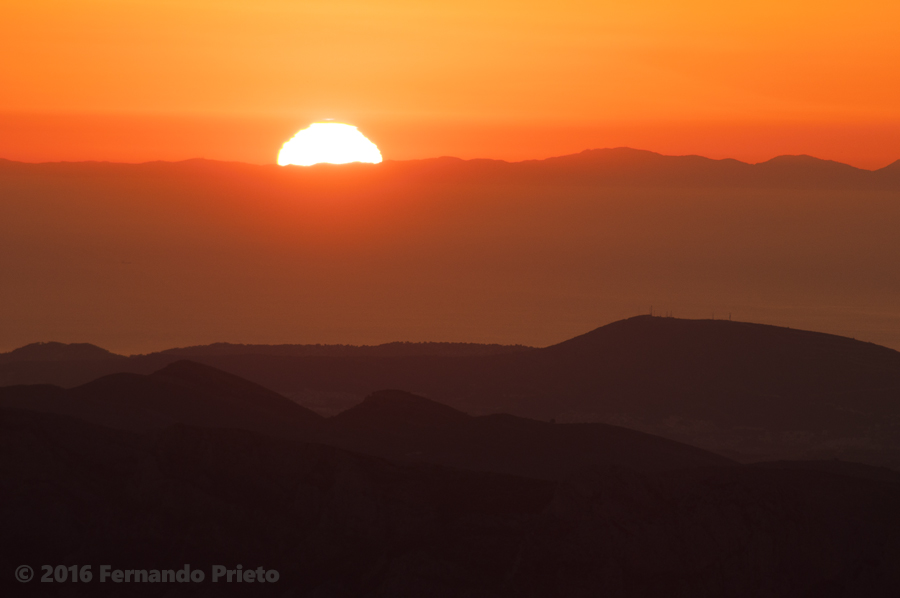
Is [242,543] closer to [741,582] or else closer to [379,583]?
[379,583]

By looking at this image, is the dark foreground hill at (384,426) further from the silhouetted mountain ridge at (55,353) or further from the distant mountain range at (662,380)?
the silhouetted mountain ridge at (55,353)

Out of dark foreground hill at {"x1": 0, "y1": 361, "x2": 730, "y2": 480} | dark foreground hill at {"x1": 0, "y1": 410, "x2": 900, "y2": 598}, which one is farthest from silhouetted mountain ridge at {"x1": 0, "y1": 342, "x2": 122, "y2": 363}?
dark foreground hill at {"x1": 0, "y1": 410, "x2": 900, "y2": 598}

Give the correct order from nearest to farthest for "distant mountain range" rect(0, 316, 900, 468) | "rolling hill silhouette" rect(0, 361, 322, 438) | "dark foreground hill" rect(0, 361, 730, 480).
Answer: "rolling hill silhouette" rect(0, 361, 322, 438), "dark foreground hill" rect(0, 361, 730, 480), "distant mountain range" rect(0, 316, 900, 468)

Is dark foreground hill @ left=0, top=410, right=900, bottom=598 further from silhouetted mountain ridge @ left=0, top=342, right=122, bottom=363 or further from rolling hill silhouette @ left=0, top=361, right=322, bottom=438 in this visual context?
silhouetted mountain ridge @ left=0, top=342, right=122, bottom=363

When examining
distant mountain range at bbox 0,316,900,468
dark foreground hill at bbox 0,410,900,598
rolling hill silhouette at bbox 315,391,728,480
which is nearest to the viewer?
dark foreground hill at bbox 0,410,900,598

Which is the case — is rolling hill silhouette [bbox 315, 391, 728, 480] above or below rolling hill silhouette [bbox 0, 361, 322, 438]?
below

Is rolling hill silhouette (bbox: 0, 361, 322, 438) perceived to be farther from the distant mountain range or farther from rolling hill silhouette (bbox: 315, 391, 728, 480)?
the distant mountain range

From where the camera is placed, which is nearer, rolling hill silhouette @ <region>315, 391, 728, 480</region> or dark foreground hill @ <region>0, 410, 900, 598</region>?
dark foreground hill @ <region>0, 410, 900, 598</region>
